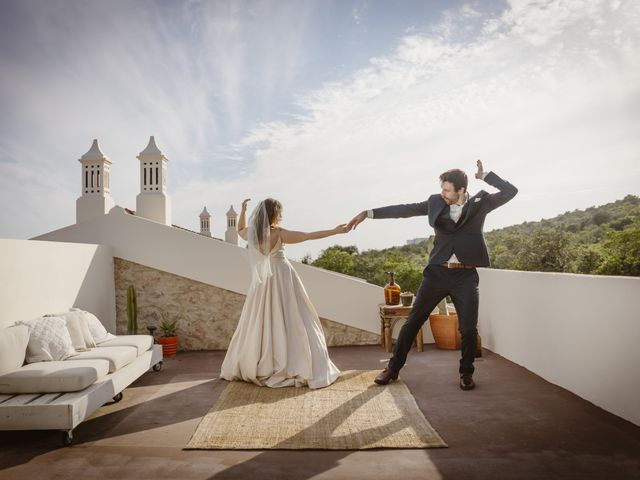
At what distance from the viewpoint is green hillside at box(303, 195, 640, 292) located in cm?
959

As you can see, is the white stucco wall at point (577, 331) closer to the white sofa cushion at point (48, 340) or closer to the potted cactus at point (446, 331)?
the potted cactus at point (446, 331)

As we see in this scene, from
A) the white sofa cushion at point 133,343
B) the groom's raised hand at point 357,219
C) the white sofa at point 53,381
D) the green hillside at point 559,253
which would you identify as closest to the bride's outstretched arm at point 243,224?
the groom's raised hand at point 357,219

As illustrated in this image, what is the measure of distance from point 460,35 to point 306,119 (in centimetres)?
274

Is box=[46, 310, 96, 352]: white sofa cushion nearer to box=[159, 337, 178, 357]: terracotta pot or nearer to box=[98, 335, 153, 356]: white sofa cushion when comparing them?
box=[98, 335, 153, 356]: white sofa cushion

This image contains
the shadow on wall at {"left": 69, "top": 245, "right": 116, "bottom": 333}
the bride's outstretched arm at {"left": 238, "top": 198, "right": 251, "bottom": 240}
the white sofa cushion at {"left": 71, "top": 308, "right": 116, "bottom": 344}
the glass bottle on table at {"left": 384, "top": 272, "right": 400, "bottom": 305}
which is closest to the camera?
the white sofa cushion at {"left": 71, "top": 308, "right": 116, "bottom": 344}

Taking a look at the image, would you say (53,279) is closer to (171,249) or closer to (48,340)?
(48,340)

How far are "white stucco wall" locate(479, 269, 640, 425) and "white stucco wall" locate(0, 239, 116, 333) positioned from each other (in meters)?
4.69

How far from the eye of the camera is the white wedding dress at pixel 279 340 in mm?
4309

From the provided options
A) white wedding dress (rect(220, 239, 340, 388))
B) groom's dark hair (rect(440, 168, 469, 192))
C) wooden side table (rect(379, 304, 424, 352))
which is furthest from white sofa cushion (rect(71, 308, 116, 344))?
groom's dark hair (rect(440, 168, 469, 192))

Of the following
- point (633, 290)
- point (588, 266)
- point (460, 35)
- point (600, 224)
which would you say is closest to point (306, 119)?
point (460, 35)

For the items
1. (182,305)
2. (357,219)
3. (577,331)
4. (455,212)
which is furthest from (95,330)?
(577,331)

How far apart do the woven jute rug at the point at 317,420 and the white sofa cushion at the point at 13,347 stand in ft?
4.60

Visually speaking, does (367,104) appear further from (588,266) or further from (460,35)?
(588,266)

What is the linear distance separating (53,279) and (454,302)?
13.0ft
